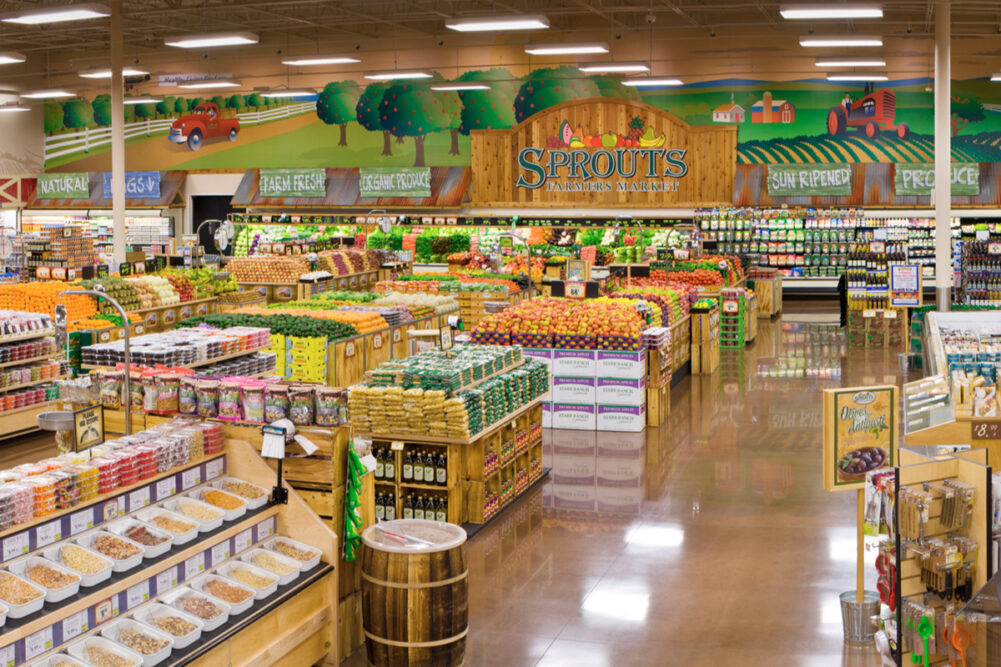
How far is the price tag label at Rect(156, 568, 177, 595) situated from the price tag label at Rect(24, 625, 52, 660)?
1.95 ft

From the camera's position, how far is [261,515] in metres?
5.18

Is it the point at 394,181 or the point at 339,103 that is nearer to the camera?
the point at 394,181

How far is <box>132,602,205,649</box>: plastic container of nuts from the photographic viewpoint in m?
4.39

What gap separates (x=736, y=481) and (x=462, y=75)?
61.8 feet

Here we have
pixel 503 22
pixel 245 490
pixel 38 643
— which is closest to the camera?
pixel 38 643

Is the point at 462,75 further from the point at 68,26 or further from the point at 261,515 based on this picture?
the point at 261,515

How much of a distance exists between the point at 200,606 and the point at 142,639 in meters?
0.34

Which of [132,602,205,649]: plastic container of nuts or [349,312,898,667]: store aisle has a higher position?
[132,602,205,649]: plastic container of nuts

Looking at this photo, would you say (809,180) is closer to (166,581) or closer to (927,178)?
(927,178)

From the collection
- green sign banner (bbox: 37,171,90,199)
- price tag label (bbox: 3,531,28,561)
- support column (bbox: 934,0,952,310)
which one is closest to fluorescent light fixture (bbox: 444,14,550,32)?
support column (bbox: 934,0,952,310)

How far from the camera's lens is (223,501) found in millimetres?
5117

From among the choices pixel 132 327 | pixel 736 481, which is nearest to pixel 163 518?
pixel 736 481

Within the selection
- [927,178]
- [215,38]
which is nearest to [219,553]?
[215,38]

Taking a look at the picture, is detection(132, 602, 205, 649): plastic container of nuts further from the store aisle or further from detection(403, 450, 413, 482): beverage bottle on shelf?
detection(403, 450, 413, 482): beverage bottle on shelf
